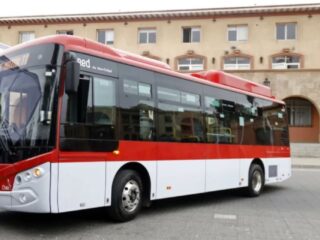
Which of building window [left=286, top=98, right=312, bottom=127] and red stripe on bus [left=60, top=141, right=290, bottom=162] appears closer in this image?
red stripe on bus [left=60, top=141, right=290, bottom=162]

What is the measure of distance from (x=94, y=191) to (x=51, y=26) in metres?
36.2

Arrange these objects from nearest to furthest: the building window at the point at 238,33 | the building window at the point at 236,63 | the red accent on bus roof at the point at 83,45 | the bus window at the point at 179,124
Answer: the red accent on bus roof at the point at 83,45 → the bus window at the point at 179,124 → the building window at the point at 236,63 → the building window at the point at 238,33

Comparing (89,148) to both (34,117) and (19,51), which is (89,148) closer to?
(34,117)

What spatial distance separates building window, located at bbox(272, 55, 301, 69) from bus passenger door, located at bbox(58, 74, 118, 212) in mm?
31864

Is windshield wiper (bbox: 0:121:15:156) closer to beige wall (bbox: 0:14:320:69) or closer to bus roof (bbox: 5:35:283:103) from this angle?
bus roof (bbox: 5:35:283:103)

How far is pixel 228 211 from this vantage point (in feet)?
31.5

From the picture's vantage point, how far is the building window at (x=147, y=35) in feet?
130

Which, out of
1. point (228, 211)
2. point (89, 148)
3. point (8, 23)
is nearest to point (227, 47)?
point (8, 23)

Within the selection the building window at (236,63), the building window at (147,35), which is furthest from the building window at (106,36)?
the building window at (236,63)

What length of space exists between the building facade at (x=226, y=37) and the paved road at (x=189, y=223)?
26.6 meters

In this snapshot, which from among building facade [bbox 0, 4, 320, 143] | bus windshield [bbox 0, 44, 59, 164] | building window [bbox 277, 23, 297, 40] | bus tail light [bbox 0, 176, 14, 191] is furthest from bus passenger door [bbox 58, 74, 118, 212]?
building window [bbox 277, 23, 297, 40]

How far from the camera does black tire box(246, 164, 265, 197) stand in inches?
484

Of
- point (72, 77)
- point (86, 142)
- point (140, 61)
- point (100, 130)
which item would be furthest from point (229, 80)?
point (72, 77)

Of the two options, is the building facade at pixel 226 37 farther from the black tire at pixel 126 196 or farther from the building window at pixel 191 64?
the black tire at pixel 126 196
